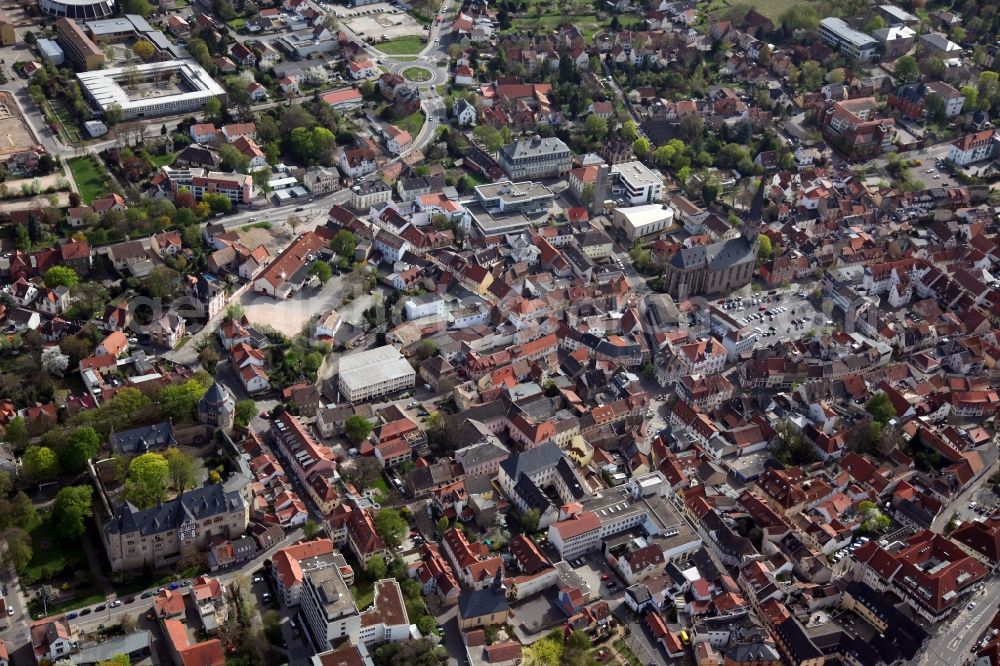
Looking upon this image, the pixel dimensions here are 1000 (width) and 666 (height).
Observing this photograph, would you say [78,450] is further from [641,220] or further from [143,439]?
[641,220]

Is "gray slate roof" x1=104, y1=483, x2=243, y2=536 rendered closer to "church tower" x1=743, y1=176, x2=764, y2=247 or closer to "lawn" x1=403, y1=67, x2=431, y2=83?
"church tower" x1=743, y1=176, x2=764, y2=247

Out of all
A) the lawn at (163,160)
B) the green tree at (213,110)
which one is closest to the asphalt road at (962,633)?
the lawn at (163,160)

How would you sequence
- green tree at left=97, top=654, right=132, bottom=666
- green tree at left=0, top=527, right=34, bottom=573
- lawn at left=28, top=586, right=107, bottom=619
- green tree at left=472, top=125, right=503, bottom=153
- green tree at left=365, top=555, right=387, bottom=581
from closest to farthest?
green tree at left=97, top=654, right=132, bottom=666 → lawn at left=28, top=586, right=107, bottom=619 → green tree at left=0, top=527, right=34, bottom=573 → green tree at left=365, top=555, right=387, bottom=581 → green tree at left=472, top=125, right=503, bottom=153

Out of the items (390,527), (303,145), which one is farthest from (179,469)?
(303,145)

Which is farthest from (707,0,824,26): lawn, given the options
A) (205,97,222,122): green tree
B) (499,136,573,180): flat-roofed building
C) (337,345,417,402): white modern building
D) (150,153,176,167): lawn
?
(337,345,417,402): white modern building

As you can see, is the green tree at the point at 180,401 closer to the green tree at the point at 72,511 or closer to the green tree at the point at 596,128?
the green tree at the point at 72,511
